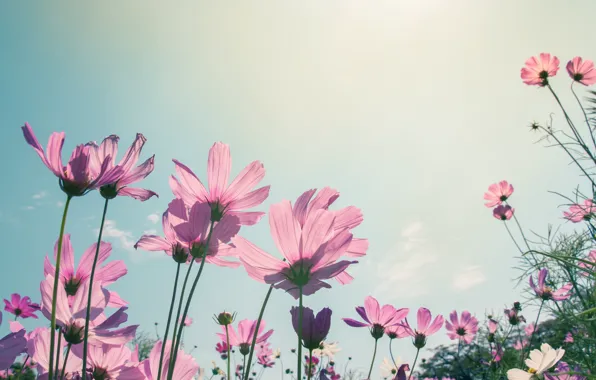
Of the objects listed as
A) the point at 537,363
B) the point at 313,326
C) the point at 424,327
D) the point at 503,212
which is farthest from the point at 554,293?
the point at 313,326

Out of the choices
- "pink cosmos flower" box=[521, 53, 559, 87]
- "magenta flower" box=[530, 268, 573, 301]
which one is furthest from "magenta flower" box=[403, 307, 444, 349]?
"pink cosmos flower" box=[521, 53, 559, 87]

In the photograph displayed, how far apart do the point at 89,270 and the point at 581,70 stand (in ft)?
10.0

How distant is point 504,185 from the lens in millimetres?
3334

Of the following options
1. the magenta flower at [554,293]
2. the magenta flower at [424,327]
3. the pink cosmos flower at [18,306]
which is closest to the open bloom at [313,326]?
the magenta flower at [424,327]

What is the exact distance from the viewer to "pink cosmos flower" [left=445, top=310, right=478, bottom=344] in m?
2.43

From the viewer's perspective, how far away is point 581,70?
2654 millimetres

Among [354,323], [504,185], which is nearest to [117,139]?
[354,323]

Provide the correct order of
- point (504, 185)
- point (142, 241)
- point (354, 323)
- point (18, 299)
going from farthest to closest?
1. point (504, 185)
2. point (18, 299)
3. point (354, 323)
4. point (142, 241)

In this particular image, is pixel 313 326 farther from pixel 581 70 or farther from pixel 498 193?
pixel 498 193

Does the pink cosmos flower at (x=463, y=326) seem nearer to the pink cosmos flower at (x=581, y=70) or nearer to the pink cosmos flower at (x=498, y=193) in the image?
the pink cosmos flower at (x=498, y=193)

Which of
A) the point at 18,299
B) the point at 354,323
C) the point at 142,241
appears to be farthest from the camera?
the point at 18,299

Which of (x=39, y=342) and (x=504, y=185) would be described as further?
(x=504, y=185)

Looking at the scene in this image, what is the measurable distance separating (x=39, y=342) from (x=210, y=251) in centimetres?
25

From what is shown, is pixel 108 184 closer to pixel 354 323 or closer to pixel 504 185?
pixel 354 323
